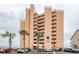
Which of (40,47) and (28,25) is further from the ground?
(28,25)

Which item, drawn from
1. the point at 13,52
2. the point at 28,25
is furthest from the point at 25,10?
the point at 13,52

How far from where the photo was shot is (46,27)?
9.03 feet

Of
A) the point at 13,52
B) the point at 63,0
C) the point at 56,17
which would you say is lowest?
the point at 13,52

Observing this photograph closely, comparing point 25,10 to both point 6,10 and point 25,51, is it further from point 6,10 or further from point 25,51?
point 25,51

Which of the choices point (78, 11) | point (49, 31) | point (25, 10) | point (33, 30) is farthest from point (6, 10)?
point (78, 11)

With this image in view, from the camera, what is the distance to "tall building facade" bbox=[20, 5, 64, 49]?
2.74 metres

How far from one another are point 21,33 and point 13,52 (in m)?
0.30

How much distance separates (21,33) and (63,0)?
0.77 m

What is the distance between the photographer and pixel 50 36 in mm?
2752

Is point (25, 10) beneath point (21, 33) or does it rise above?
above

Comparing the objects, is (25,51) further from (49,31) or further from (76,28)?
(76,28)

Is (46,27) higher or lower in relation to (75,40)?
higher

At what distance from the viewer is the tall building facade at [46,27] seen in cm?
274

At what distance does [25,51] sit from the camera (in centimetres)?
276
